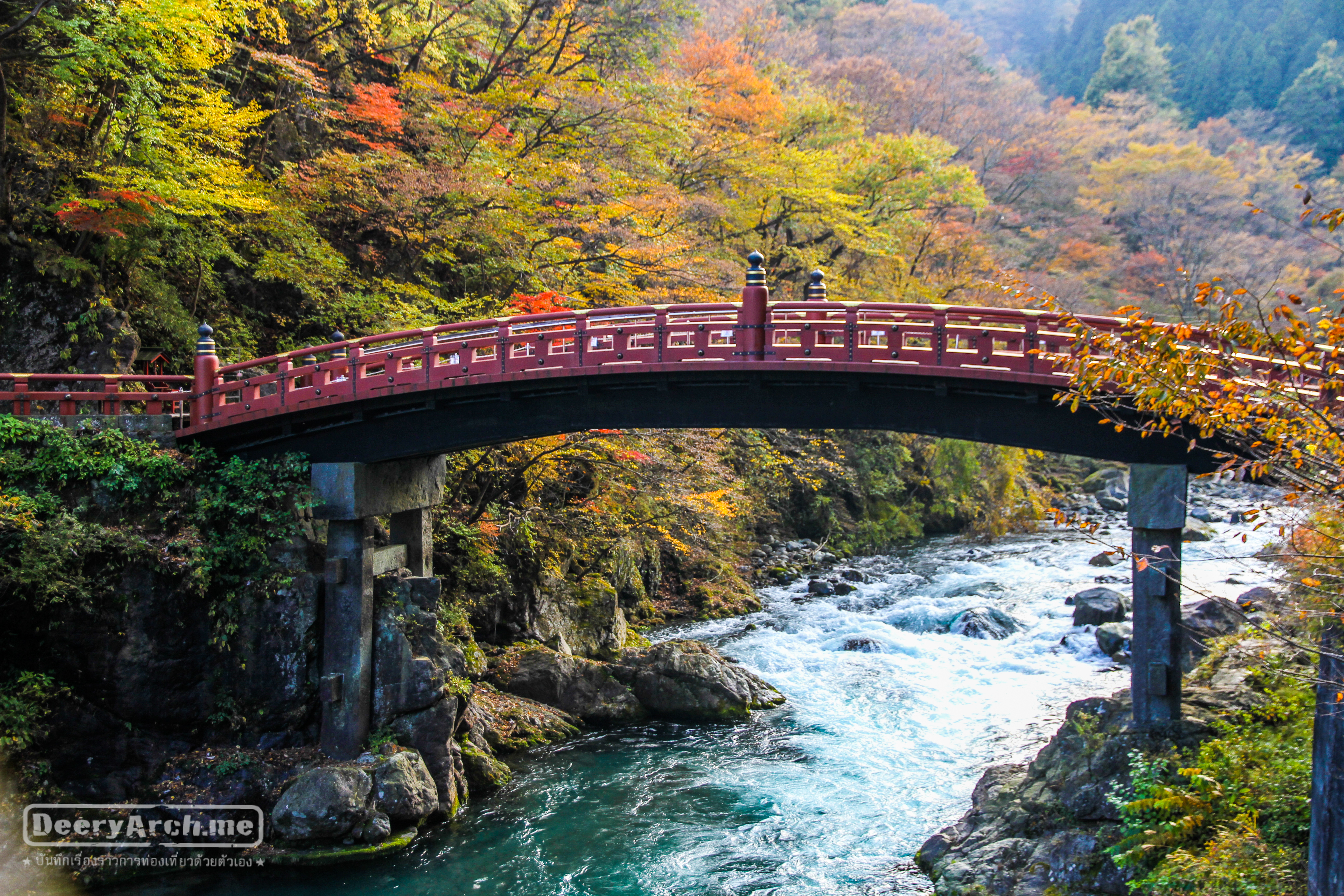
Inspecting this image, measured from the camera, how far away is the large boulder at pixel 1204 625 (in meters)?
15.6

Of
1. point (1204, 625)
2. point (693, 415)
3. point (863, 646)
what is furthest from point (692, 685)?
point (1204, 625)

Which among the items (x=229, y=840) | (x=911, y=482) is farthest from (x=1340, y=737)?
(x=911, y=482)

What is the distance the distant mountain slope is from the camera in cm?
6075

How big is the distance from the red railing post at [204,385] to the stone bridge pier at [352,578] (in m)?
2.05

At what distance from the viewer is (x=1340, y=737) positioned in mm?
8297

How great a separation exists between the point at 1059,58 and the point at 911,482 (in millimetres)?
60941

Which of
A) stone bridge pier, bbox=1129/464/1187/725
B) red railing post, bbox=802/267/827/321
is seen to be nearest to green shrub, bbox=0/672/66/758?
red railing post, bbox=802/267/827/321

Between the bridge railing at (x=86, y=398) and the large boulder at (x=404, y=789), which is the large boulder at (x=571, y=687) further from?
the bridge railing at (x=86, y=398)

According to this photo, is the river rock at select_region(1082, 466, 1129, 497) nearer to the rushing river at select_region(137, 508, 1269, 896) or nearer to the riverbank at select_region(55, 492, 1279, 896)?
the riverbank at select_region(55, 492, 1279, 896)

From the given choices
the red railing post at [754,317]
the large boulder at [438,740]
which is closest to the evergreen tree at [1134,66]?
the red railing post at [754,317]

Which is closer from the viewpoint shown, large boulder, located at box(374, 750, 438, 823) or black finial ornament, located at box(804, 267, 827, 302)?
large boulder, located at box(374, 750, 438, 823)

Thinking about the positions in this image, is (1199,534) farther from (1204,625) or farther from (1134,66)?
(1134,66)

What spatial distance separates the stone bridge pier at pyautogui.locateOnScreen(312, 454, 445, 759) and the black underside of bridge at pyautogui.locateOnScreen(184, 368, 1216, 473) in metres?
0.45

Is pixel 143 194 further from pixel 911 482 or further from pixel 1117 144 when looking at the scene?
pixel 1117 144
